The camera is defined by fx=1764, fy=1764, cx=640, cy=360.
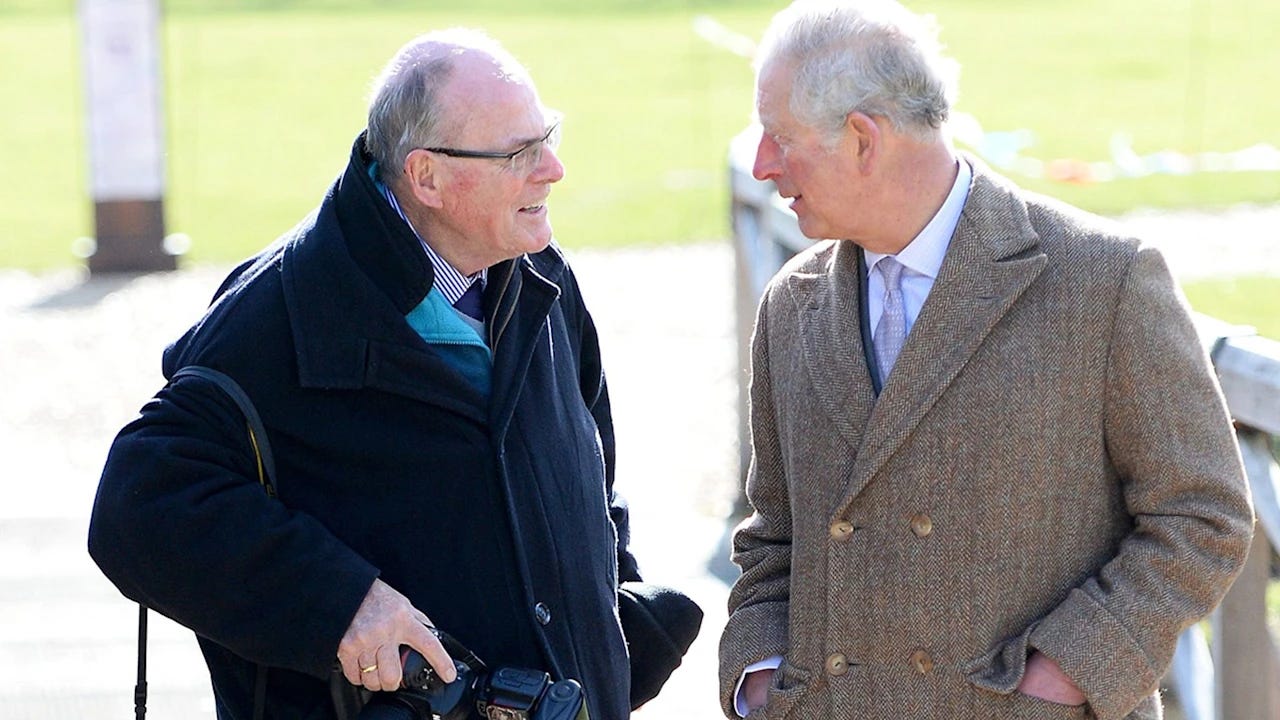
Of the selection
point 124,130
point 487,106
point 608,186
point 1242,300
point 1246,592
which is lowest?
point 608,186

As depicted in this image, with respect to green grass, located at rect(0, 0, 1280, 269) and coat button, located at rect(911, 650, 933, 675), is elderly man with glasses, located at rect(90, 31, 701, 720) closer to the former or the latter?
coat button, located at rect(911, 650, 933, 675)

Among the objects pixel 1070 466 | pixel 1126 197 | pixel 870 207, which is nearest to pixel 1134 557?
pixel 1070 466

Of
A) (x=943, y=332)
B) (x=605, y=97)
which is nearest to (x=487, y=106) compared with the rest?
(x=943, y=332)

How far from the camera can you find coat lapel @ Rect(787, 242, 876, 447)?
9.12 feet

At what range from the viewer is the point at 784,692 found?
284 cm

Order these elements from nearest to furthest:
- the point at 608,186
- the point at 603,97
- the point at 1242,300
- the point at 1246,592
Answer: the point at 1246,592 < the point at 1242,300 < the point at 608,186 < the point at 603,97

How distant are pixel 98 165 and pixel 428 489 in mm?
11072

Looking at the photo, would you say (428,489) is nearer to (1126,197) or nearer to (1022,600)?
(1022,600)

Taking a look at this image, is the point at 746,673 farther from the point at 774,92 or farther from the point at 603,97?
the point at 603,97

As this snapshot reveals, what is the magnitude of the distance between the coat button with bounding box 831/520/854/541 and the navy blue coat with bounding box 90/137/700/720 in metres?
0.43

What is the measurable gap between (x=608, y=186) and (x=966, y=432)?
47.6 feet

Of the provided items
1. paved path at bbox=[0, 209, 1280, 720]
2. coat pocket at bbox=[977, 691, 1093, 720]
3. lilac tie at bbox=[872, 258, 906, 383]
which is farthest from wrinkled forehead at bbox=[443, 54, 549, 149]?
paved path at bbox=[0, 209, 1280, 720]

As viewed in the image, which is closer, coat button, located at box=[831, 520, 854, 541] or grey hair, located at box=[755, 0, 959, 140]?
grey hair, located at box=[755, 0, 959, 140]

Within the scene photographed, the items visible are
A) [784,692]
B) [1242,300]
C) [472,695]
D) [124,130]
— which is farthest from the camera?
[124,130]
